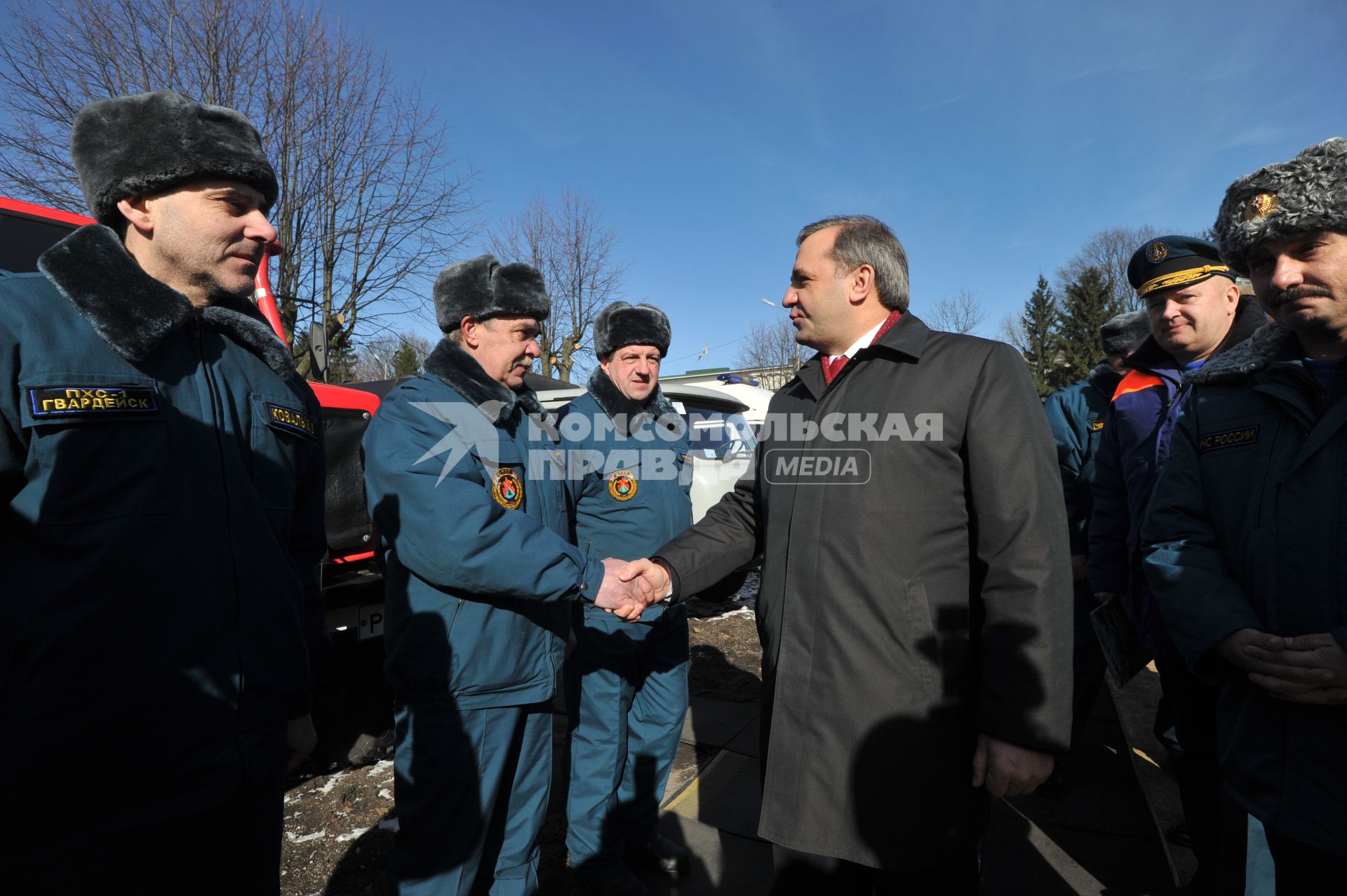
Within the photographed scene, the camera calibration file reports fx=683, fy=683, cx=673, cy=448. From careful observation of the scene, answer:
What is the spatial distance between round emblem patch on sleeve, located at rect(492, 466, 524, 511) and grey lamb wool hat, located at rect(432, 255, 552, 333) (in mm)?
656

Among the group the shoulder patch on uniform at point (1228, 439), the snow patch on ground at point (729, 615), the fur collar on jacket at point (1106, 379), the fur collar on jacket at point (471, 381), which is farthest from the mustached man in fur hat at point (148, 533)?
the snow patch on ground at point (729, 615)

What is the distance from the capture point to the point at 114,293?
4.76ft

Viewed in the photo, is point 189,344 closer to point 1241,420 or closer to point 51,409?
point 51,409

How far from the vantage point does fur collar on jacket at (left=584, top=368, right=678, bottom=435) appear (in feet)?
11.7

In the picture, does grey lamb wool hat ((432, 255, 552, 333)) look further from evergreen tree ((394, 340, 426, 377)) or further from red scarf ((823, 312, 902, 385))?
evergreen tree ((394, 340, 426, 377))

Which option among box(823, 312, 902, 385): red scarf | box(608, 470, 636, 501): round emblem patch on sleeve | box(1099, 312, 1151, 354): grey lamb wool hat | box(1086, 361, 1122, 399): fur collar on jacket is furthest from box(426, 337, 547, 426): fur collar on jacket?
box(1099, 312, 1151, 354): grey lamb wool hat

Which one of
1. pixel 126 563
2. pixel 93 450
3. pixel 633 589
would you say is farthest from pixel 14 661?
pixel 633 589

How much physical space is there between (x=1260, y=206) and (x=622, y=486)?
255 centimetres

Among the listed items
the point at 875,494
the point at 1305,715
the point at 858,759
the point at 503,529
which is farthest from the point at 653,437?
the point at 1305,715

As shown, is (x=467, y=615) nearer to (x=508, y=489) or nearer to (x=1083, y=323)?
(x=508, y=489)

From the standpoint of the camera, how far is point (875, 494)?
184 cm

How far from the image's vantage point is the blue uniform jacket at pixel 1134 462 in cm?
288

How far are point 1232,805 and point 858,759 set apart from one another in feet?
3.19

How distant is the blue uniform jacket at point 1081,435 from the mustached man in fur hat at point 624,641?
229 cm
